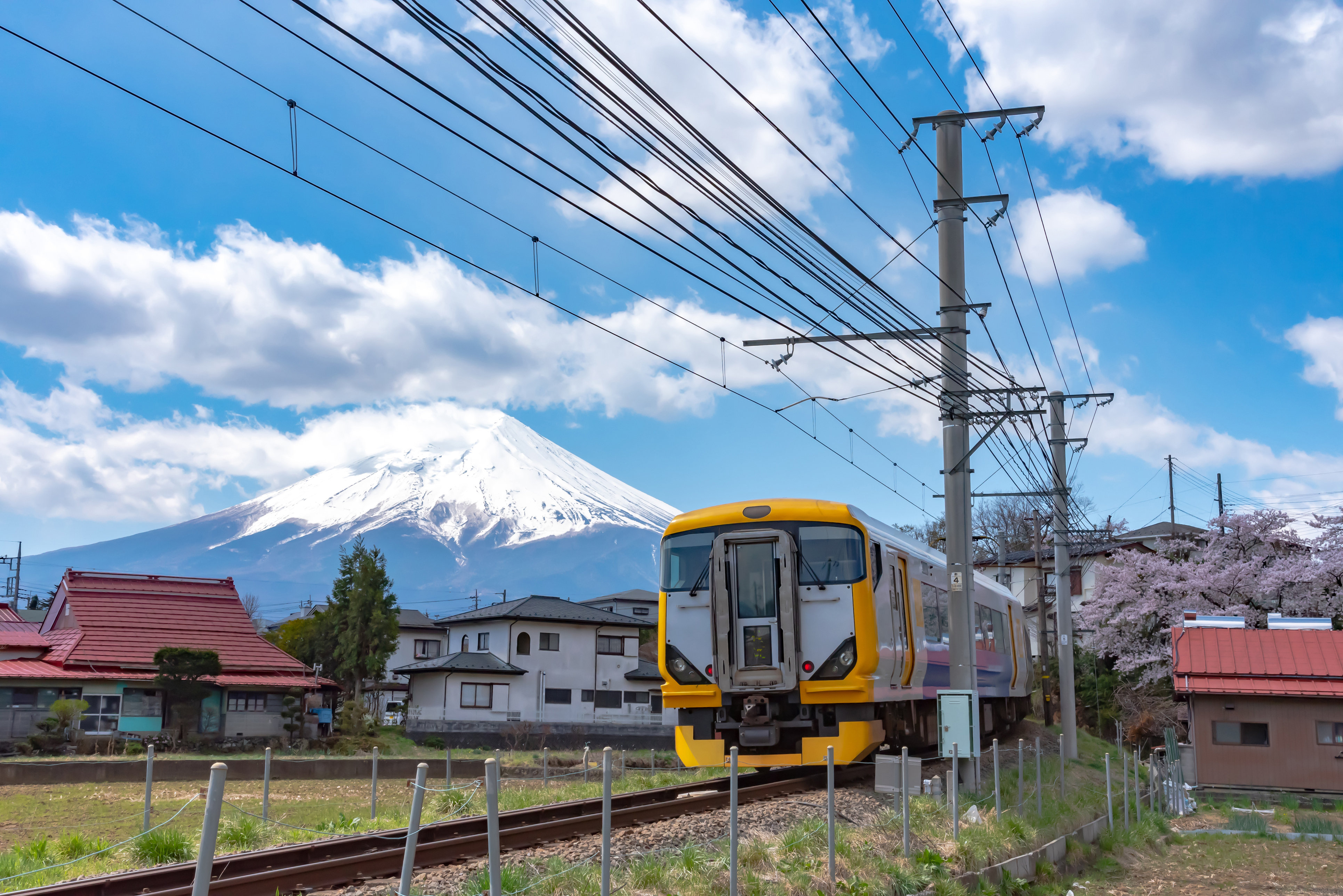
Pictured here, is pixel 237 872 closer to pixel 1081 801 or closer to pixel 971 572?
pixel 971 572

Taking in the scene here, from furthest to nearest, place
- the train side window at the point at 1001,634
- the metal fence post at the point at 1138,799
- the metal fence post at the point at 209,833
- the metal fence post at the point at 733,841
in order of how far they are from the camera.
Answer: the train side window at the point at 1001,634 < the metal fence post at the point at 1138,799 < the metal fence post at the point at 733,841 < the metal fence post at the point at 209,833

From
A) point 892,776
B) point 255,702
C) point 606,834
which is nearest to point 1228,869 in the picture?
point 892,776

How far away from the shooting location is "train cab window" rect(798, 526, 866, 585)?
13289 millimetres

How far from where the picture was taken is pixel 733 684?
13328mm

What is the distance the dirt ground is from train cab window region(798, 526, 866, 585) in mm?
4230

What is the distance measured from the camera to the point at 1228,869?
49.0ft

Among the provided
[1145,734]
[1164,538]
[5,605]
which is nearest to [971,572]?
[1145,734]

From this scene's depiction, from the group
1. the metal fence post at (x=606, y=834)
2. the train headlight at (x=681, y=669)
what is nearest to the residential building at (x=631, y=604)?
the train headlight at (x=681, y=669)

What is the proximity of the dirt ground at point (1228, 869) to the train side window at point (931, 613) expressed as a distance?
3.79 metres

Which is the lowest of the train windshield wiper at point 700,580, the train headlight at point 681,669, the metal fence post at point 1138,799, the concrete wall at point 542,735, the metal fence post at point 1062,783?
the concrete wall at point 542,735

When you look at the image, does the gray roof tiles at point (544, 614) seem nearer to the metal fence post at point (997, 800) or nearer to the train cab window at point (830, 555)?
the train cab window at point (830, 555)

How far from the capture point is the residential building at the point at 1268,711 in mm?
23500

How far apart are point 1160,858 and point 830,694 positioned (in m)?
6.62

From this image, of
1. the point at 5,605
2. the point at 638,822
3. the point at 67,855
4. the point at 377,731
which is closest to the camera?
the point at 67,855
